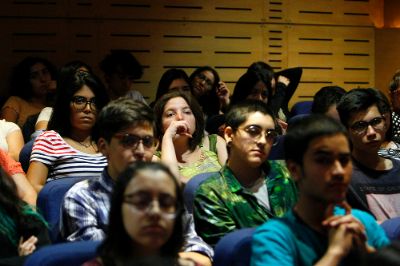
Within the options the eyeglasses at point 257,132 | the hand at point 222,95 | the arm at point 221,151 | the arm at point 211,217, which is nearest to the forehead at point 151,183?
the arm at point 211,217

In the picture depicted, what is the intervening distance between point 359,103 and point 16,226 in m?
0.75

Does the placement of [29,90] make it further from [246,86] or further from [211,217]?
[211,217]

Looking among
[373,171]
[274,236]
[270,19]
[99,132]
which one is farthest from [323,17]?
[274,236]

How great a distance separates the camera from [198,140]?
1646 mm

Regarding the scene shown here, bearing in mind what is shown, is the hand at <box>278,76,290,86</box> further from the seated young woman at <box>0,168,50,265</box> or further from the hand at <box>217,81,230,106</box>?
the seated young woman at <box>0,168,50,265</box>

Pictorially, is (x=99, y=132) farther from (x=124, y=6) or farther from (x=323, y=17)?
(x=323, y=17)

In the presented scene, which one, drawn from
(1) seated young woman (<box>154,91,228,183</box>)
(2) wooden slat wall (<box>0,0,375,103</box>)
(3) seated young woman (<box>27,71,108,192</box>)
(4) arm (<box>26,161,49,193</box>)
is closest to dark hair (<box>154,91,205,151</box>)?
(1) seated young woman (<box>154,91,228,183</box>)

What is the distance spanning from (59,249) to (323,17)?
7.80 feet

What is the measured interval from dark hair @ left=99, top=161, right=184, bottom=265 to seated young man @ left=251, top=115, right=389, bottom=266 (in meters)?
0.12

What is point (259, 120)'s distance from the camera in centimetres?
129

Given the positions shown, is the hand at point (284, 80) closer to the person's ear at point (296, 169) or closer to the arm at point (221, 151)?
the arm at point (221, 151)

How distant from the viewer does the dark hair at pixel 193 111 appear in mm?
1617

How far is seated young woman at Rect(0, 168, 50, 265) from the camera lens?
3.30 feet

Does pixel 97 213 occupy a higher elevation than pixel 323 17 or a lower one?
lower
